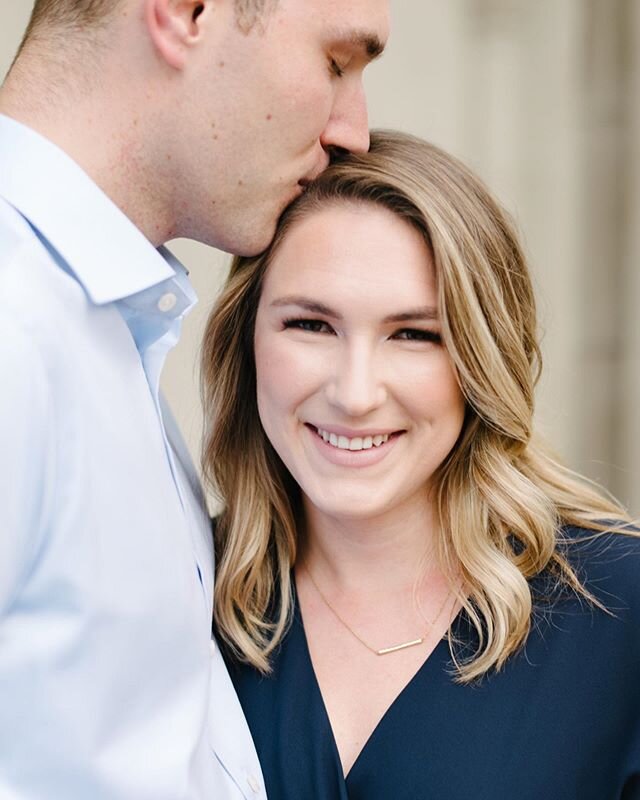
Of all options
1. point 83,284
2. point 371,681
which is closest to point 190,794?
point 371,681

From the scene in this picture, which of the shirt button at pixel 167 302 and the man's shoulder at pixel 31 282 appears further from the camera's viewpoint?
the shirt button at pixel 167 302

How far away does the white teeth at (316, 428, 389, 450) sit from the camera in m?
2.23

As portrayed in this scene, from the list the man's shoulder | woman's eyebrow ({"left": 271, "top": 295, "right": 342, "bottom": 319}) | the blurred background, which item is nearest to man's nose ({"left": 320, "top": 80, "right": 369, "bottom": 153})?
woman's eyebrow ({"left": 271, "top": 295, "right": 342, "bottom": 319})

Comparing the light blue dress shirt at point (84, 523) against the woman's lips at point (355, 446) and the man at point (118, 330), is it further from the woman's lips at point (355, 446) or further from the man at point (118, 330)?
the woman's lips at point (355, 446)

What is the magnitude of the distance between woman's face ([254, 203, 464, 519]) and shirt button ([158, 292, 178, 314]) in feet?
0.94

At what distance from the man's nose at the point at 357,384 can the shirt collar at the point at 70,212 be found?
0.41m

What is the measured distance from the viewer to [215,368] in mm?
2559

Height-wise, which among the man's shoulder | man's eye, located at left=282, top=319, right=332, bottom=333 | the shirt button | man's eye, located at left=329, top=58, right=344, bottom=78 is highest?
man's eye, located at left=329, top=58, right=344, bottom=78

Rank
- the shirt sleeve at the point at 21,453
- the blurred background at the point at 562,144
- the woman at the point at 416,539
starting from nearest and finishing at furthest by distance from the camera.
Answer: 1. the shirt sleeve at the point at 21,453
2. the woman at the point at 416,539
3. the blurred background at the point at 562,144

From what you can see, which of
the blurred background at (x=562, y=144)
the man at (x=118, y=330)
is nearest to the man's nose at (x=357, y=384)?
the man at (x=118, y=330)

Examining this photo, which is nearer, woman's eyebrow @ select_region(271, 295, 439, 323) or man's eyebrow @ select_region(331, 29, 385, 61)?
man's eyebrow @ select_region(331, 29, 385, 61)

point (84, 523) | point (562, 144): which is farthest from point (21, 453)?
point (562, 144)

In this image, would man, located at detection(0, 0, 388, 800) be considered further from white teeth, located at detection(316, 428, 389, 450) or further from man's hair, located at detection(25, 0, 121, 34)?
white teeth, located at detection(316, 428, 389, 450)

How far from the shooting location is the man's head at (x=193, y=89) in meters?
1.91
